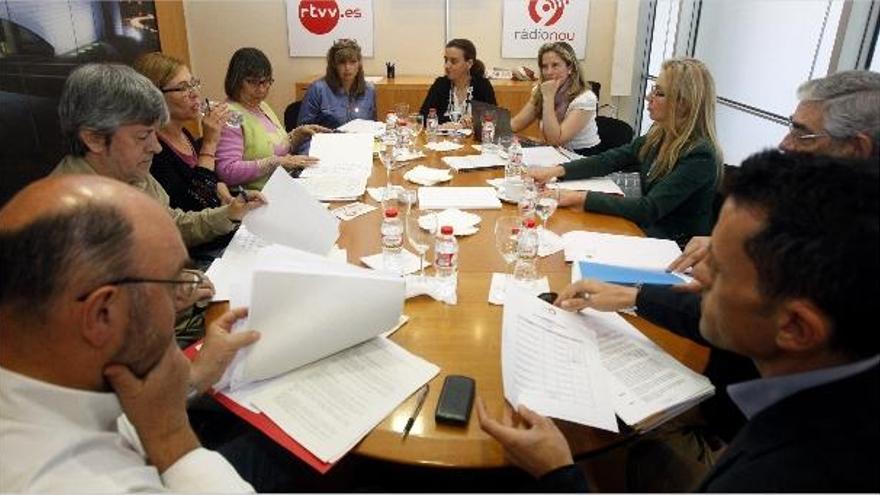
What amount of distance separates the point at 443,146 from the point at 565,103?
3.10 feet

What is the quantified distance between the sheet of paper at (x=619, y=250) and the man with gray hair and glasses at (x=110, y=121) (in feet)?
3.26

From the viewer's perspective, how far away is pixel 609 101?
5.57 m

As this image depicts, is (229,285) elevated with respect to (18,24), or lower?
lower

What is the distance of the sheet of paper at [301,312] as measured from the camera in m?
1.12

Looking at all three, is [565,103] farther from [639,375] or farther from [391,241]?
[639,375]

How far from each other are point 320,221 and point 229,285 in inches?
12.8

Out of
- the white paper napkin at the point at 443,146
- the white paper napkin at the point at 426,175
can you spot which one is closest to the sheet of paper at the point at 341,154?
the white paper napkin at the point at 426,175

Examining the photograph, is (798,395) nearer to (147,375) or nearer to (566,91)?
(147,375)

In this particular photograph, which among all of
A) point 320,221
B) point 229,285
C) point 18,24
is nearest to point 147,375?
point 229,285

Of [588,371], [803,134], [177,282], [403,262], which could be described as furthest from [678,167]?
[177,282]

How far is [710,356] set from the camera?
1284mm

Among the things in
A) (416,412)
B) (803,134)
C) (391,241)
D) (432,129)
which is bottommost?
(416,412)

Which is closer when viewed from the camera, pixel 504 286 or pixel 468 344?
pixel 468 344

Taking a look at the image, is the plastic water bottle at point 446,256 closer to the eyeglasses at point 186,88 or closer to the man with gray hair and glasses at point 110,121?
the man with gray hair and glasses at point 110,121
